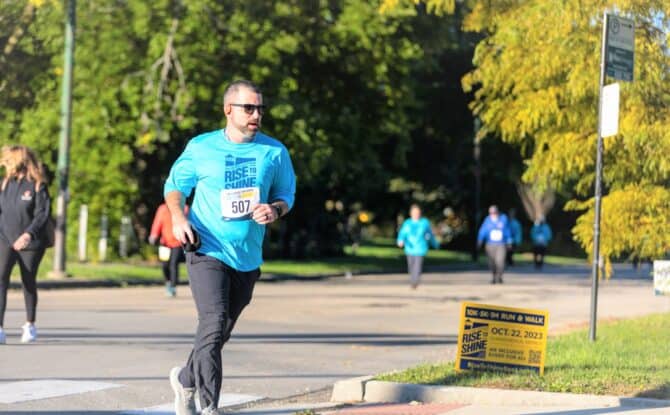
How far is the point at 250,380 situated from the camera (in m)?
10.0

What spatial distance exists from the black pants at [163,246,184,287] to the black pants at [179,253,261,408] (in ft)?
40.4

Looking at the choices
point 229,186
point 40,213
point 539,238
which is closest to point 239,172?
point 229,186

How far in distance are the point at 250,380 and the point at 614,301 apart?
1389cm

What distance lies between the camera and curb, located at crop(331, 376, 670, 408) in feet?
26.8

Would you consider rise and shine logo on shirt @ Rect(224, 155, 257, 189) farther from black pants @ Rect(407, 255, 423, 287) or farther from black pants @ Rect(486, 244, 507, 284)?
black pants @ Rect(486, 244, 507, 284)

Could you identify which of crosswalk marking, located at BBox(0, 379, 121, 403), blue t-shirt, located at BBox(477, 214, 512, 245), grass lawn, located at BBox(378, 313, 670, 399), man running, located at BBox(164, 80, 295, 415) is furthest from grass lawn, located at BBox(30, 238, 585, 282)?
man running, located at BBox(164, 80, 295, 415)

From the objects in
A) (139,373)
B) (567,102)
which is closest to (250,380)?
(139,373)

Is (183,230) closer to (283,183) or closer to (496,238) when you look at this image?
(283,183)

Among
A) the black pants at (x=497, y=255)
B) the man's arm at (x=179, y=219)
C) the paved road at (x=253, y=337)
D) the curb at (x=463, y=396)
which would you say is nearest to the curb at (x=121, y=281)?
the paved road at (x=253, y=337)

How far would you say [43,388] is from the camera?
29.6 ft

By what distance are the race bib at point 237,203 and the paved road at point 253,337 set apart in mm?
1938

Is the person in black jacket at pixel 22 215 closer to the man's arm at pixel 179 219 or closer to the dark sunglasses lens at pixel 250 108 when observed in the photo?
the man's arm at pixel 179 219

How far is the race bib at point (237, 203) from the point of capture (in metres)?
6.76

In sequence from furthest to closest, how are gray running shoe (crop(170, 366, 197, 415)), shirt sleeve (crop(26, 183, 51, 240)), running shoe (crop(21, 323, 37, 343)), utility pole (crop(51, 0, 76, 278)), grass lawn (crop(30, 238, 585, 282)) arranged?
1. grass lawn (crop(30, 238, 585, 282))
2. utility pole (crop(51, 0, 76, 278))
3. running shoe (crop(21, 323, 37, 343))
4. shirt sleeve (crop(26, 183, 51, 240))
5. gray running shoe (crop(170, 366, 197, 415))
